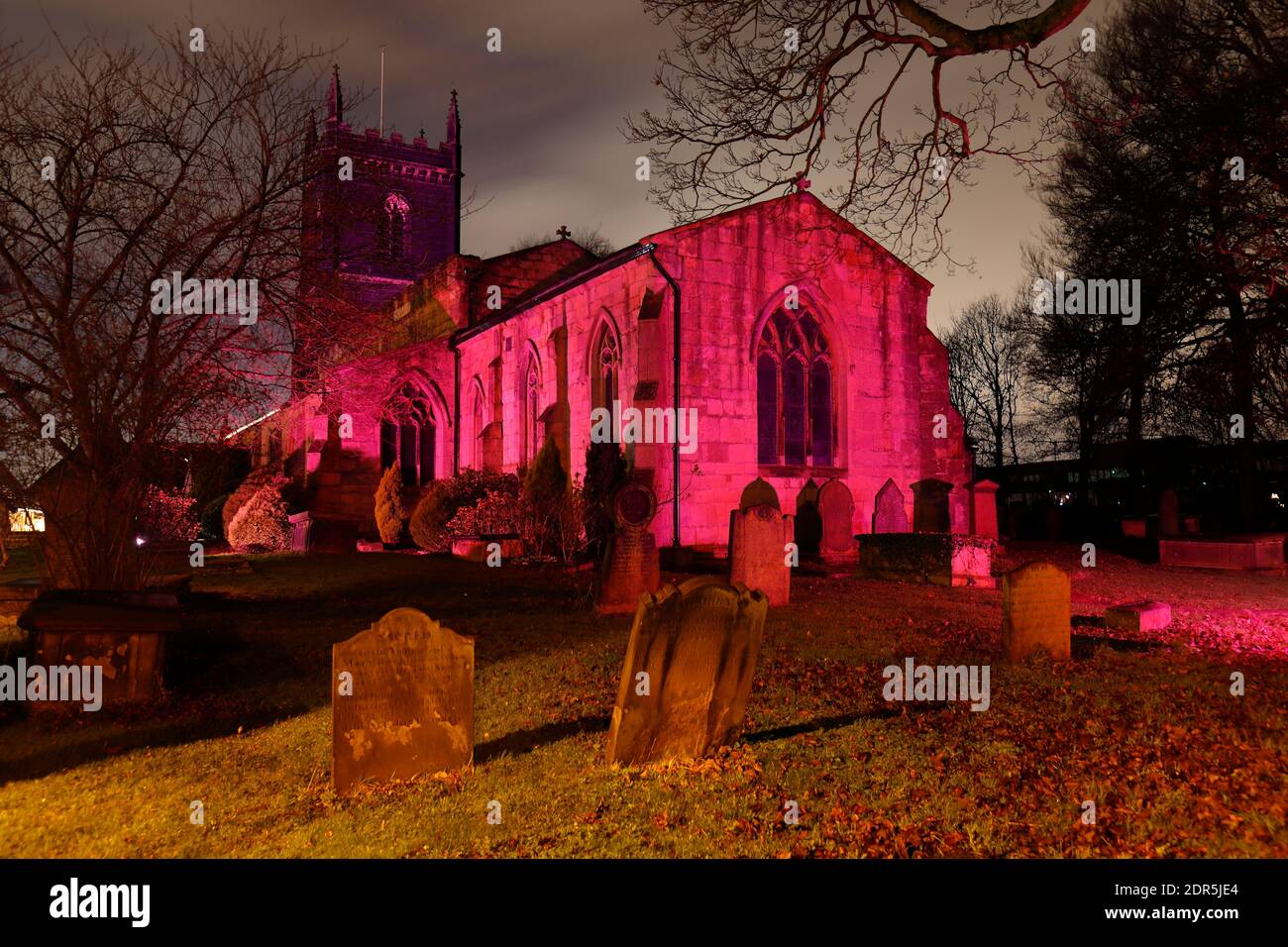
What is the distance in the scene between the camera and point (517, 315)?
2391 centimetres

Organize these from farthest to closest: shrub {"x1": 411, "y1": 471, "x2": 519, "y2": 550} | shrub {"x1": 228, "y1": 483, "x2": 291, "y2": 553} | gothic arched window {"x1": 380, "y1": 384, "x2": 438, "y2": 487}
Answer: gothic arched window {"x1": 380, "y1": 384, "x2": 438, "y2": 487} < shrub {"x1": 228, "y1": 483, "x2": 291, "y2": 553} < shrub {"x1": 411, "y1": 471, "x2": 519, "y2": 550}

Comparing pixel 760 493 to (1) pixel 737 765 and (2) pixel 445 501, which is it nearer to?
(2) pixel 445 501

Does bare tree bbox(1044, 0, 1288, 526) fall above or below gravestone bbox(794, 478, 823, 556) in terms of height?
above

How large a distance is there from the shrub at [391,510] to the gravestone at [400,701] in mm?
18489

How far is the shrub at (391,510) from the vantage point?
23.0 metres

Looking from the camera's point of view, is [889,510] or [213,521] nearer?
[889,510]

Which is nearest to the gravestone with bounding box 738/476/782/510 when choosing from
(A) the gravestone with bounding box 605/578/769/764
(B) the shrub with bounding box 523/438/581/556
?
(B) the shrub with bounding box 523/438/581/556

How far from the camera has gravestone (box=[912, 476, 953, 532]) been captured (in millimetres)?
17094

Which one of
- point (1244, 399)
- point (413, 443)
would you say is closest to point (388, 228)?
point (413, 443)

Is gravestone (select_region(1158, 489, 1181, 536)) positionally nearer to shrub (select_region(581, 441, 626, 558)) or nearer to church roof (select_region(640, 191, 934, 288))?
church roof (select_region(640, 191, 934, 288))

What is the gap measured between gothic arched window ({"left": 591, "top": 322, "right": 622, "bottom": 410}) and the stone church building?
0.17 feet

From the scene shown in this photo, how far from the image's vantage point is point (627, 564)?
36.8ft

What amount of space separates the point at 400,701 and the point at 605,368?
15.3m
